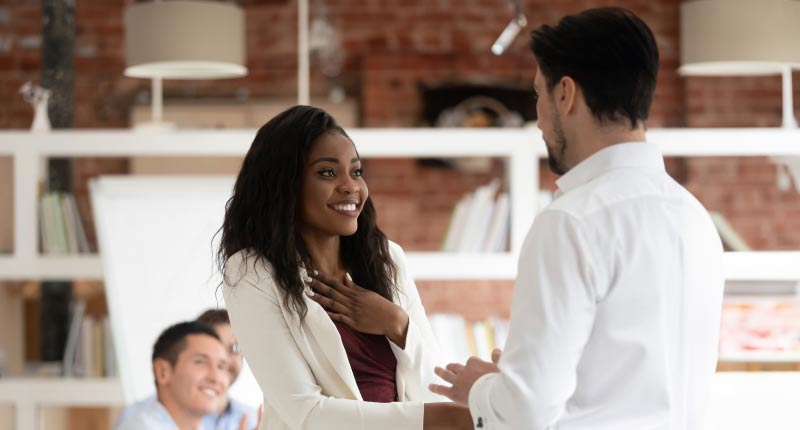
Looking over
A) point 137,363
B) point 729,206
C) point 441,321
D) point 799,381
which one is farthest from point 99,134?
point 729,206

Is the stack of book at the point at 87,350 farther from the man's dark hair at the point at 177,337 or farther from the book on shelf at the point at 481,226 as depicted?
the book on shelf at the point at 481,226

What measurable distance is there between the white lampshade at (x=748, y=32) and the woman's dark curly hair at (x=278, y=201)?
7.73ft

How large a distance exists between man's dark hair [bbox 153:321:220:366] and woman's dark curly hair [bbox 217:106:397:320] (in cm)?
121

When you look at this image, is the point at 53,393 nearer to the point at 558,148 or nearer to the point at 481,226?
the point at 481,226

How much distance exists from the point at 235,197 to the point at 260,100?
15.0ft

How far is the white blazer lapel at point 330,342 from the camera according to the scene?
1.82 metres

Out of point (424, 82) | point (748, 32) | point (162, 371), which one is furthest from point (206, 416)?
point (424, 82)

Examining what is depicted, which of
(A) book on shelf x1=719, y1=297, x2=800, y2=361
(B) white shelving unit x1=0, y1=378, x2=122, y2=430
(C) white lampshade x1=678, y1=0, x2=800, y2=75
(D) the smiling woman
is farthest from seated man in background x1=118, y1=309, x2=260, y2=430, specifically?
(C) white lampshade x1=678, y1=0, x2=800, y2=75

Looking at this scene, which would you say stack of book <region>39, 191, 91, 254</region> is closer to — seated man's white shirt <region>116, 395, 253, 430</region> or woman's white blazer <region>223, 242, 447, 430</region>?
seated man's white shirt <region>116, 395, 253, 430</region>

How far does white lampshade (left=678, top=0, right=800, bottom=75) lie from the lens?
3.85 meters

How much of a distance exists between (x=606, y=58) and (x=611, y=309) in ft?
1.20

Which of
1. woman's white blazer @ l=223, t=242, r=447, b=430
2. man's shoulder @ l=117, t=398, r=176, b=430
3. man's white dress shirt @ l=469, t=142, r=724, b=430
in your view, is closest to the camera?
man's white dress shirt @ l=469, t=142, r=724, b=430

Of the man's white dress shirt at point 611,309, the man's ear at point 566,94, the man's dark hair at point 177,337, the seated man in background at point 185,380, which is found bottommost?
the seated man in background at point 185,380

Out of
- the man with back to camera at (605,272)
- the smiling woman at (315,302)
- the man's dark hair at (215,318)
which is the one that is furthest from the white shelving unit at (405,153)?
the man with back to camera at (605,272)
